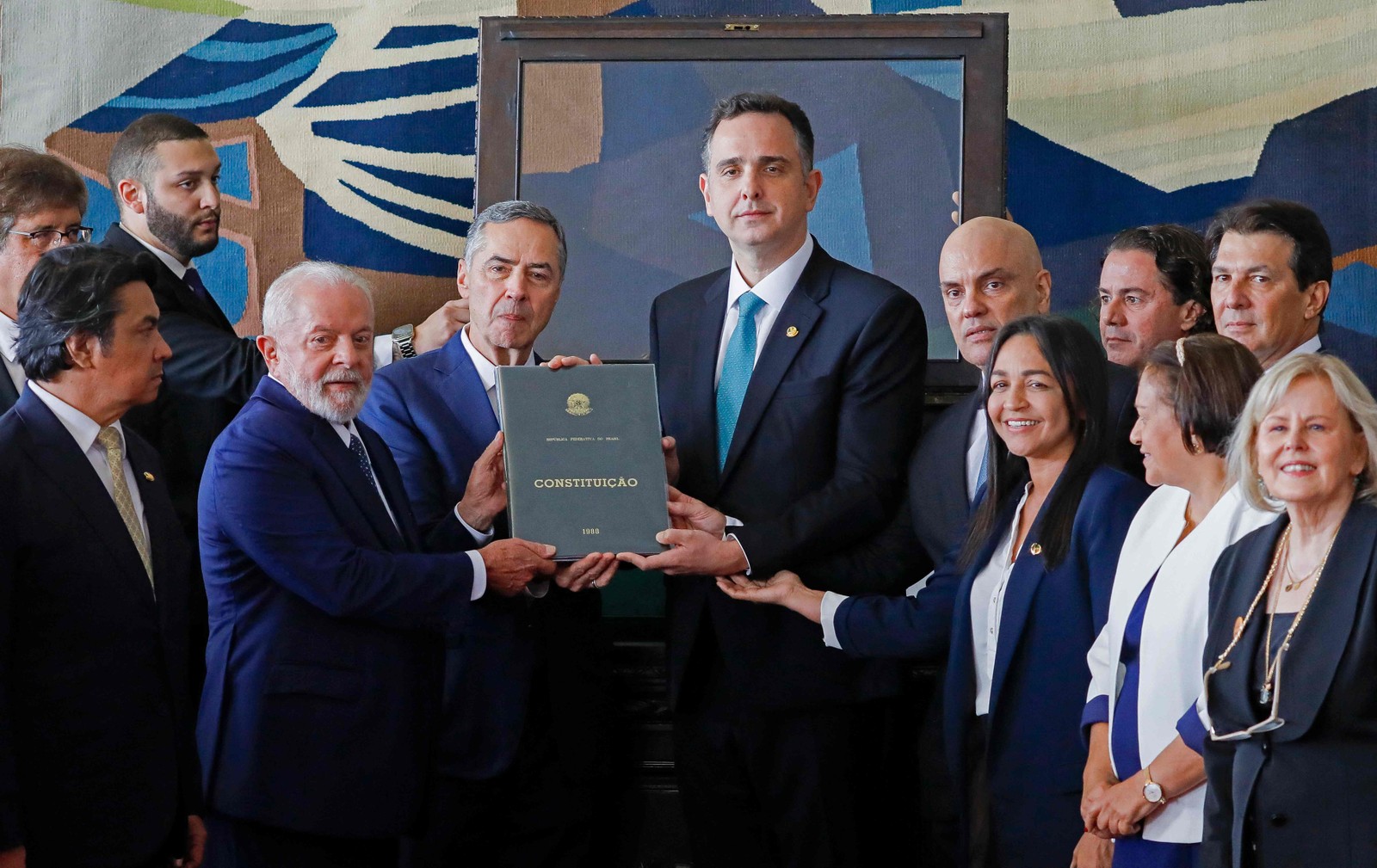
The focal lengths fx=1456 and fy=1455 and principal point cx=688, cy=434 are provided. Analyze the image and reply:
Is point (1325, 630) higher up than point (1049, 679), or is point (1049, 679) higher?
point (1325, 630)

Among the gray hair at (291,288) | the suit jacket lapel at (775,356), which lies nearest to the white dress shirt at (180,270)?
the gray hair at (291,288)

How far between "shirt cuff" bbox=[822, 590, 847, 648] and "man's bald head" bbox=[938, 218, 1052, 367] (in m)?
0.67

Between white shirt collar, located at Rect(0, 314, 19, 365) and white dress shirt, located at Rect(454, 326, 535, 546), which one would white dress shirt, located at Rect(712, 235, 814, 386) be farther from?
white shirt collar, located at Rect(0, 314, 19, 365)

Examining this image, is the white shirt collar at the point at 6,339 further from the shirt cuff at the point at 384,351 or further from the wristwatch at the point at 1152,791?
the wristwatch at the point at 1152,791

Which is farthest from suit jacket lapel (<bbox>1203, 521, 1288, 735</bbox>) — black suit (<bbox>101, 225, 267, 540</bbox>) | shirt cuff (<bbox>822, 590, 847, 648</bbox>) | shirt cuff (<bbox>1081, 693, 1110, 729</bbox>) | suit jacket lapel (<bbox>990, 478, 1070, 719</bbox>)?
black suit (<bbox>101, 225, 267, 540</bbox>)

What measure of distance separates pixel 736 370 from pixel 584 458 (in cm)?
40

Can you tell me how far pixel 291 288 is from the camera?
2846 mm

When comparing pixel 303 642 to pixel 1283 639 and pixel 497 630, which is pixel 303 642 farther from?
pixel 1283 639

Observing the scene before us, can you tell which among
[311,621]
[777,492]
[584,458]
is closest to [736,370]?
[777,492]

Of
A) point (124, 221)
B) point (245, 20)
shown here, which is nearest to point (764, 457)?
point (124, 221)

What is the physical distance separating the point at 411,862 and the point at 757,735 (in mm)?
810

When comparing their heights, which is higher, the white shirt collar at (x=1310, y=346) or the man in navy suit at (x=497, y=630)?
the white shirt collar at (x=1310, y=346)

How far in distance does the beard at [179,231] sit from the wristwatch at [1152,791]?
2759 mm

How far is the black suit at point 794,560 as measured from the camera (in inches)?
120
